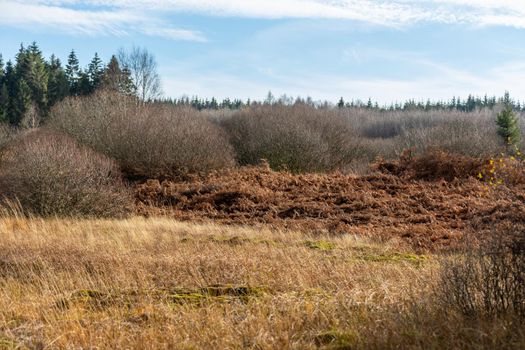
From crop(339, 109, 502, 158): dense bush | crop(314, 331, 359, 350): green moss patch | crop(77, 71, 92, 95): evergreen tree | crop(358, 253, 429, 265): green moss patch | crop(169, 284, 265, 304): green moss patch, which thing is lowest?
crop(358, 253, 429, 265): green moss patch

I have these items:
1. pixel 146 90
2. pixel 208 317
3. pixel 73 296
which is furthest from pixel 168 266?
pixel 146 90

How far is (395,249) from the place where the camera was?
11.6 meters

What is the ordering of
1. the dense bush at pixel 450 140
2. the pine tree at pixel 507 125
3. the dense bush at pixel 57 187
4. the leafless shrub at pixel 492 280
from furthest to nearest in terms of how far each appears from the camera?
the pine tree at pixel 507 125 < the dense bush at pixel 450 140 < the dense bush at pixel 57 187 < the leafless shrub at pixel 492 280

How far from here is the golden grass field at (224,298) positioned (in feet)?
16.5

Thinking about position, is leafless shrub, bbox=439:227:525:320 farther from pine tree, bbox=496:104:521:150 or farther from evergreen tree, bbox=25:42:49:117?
evergreen tree, bbox=25:42:49:117

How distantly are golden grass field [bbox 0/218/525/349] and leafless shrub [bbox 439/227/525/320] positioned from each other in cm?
23

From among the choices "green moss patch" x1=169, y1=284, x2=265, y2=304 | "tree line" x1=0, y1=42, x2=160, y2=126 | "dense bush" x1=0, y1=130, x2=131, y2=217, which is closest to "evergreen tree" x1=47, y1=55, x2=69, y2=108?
"tree line" x1=0, y1=42, x2=160, y2=126

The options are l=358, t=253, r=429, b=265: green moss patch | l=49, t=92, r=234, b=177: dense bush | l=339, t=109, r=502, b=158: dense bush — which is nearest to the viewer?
l=358, t=253, r=429, b=265: green moss patch

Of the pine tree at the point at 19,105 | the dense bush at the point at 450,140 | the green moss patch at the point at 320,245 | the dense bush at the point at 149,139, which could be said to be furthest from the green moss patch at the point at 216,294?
the pine tree at the point at 19,105

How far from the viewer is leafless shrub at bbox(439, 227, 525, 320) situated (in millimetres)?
5113

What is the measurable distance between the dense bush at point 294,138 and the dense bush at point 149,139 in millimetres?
4331

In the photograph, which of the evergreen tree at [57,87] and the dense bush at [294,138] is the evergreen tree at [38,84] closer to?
Answer: the evergreen tree at [57,87]

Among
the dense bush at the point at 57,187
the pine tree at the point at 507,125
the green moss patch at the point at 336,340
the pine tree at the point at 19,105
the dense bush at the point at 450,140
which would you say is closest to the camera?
the green moss patch at the point at 336,340

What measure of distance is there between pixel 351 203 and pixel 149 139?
1257cm
